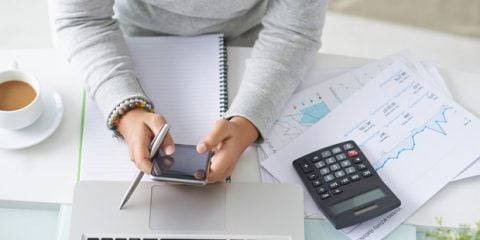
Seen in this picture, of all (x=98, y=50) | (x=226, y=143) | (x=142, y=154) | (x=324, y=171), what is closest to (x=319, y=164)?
(x=324, y=171)

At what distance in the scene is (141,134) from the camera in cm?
83

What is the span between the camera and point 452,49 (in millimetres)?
1780

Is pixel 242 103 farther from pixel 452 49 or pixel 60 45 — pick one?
pixel 452 49

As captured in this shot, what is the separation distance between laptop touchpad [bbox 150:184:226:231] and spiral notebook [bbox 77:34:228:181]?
0.20 feet

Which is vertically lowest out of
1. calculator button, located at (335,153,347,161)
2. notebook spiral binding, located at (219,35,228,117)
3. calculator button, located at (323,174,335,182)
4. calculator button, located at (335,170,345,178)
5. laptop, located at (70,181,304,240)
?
laptop, located at (70,181,304,240)

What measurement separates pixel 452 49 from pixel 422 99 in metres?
0.91

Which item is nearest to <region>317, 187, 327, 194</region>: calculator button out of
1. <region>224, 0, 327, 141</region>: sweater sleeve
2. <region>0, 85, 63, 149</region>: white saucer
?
<region>224, 0, 327, 141</region>: sweater sleeve

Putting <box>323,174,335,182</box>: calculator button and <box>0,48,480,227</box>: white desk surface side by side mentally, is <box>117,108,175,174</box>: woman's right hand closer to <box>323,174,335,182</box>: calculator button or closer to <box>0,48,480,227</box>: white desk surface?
<box>0,48,480,227</box>: white desk surface

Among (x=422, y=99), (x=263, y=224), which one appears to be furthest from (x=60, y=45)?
(x=422, y=99)

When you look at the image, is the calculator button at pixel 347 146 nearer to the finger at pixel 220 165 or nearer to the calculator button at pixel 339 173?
the calculator button at pixel 339 173

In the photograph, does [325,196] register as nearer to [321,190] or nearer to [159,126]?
[321,190]

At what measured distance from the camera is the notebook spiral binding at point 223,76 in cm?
91

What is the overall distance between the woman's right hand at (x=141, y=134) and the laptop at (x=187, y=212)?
0.03 m

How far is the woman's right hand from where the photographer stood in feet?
2.62
